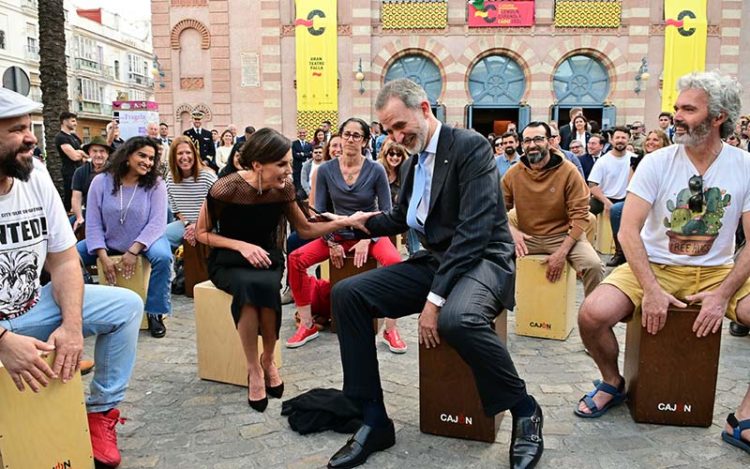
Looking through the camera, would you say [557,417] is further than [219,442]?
Yes

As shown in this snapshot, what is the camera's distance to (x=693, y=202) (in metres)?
3.33

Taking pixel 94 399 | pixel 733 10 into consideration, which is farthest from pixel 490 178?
pixel 733 10

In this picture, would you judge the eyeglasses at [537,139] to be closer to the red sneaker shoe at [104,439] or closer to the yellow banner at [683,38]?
the red sneaker shoe at [104,439]

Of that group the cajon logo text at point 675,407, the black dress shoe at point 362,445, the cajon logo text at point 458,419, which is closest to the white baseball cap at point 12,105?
the black dress shoe at point 362,445

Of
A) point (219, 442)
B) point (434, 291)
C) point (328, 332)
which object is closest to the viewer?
point (434, 291)

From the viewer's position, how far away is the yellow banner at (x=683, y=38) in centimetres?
1895

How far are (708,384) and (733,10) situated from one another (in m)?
20.6

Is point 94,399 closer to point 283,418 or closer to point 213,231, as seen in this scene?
point 283,418

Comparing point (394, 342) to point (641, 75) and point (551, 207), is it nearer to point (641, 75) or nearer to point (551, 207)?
point (551, 207)

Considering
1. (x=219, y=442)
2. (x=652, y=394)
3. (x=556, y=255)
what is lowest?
(x=219, y=442)

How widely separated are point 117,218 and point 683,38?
63.9 feet

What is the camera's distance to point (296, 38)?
19484mm

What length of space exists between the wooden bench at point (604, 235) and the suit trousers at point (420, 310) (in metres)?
5.84

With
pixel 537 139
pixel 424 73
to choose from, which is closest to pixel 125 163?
pixel 537 139
